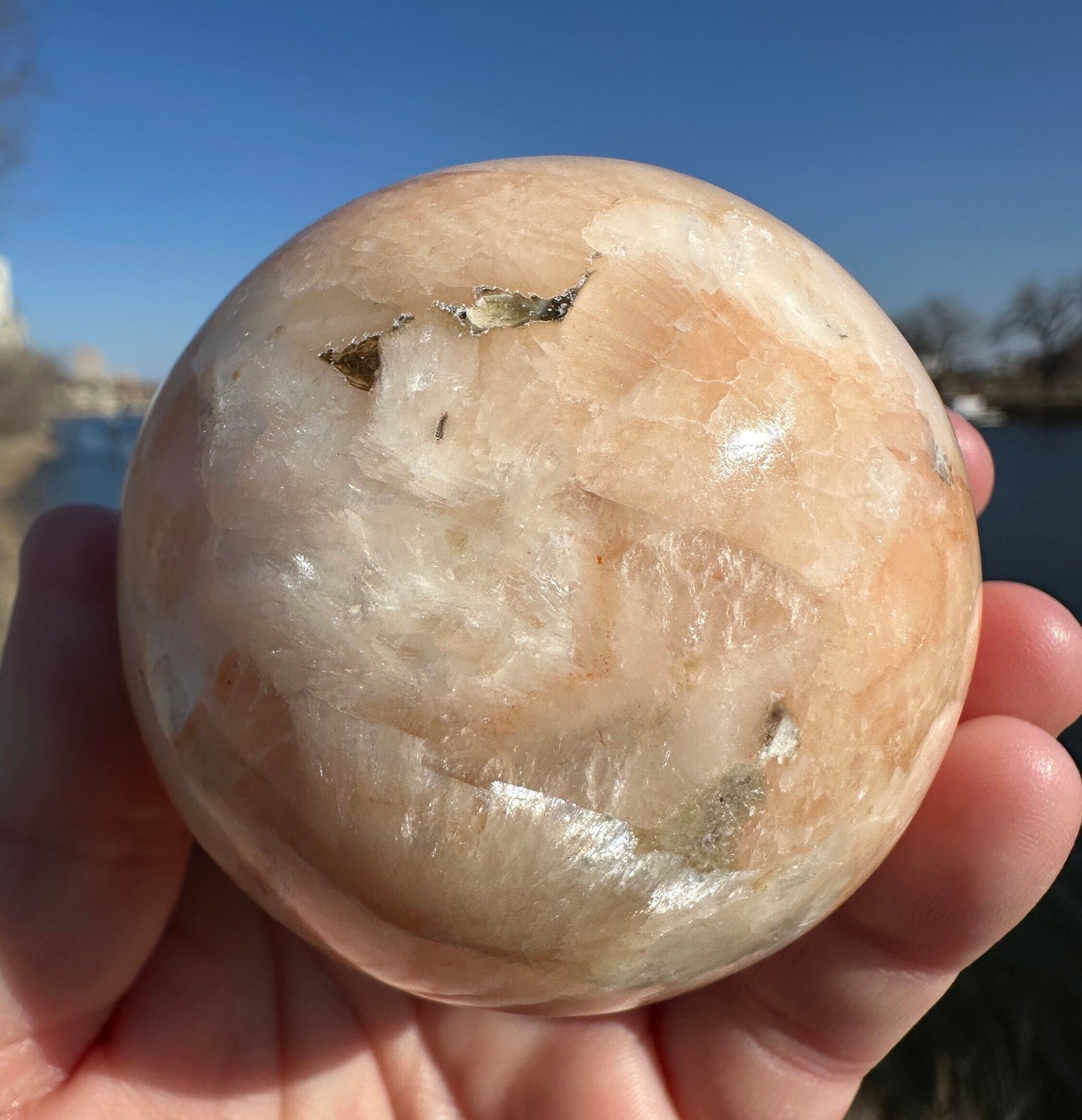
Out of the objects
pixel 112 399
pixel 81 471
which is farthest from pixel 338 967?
pixel 112 399

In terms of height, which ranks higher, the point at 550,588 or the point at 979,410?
the point at 550,588

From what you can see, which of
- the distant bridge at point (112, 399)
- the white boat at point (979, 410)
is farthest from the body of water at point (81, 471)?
the white boat at point (979, 410)

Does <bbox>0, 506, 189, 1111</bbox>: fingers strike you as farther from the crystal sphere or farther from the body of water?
the body of water

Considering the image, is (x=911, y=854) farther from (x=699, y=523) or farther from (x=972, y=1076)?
(x=972, y=1076)

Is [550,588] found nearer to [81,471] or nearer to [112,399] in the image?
[81,471]

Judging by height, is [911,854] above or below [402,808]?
below

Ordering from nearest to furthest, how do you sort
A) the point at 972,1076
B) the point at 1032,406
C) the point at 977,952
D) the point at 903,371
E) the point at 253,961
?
the point at 903,371
the point at 977,952
the point at 253,961
the point at 972,1076
the point at 1032,406

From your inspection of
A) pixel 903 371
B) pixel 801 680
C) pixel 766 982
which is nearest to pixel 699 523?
pixel 801 680
